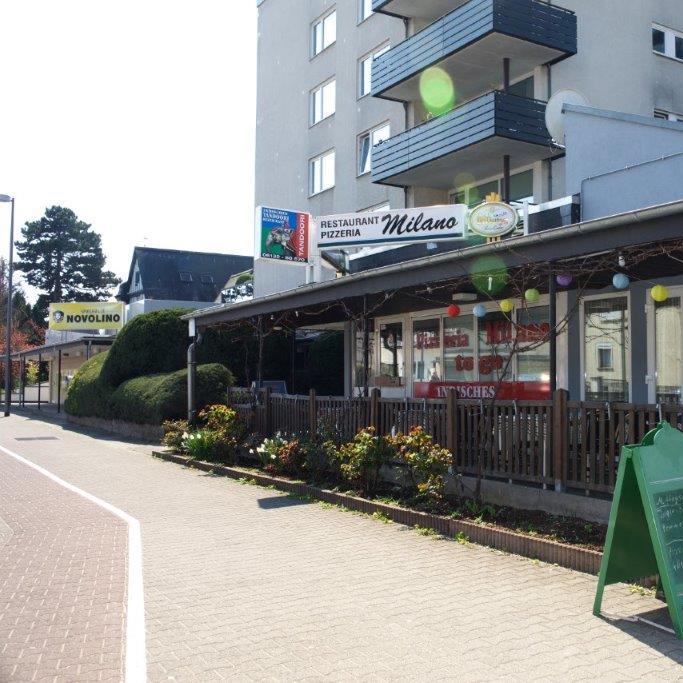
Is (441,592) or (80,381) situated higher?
(80,381)

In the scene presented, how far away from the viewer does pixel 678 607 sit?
16.9 ft

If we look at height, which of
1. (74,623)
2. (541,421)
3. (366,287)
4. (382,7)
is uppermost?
(382,7)

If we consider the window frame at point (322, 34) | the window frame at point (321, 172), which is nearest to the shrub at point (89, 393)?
the window frame at point (321, 172)

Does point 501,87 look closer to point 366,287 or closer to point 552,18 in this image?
point 552,18

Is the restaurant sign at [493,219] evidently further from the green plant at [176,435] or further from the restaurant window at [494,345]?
the green plant at [176,435]

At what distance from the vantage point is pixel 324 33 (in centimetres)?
2647

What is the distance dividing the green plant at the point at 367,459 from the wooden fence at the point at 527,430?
642mm

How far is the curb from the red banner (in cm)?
403

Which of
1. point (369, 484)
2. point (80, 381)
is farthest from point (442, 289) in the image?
point (80, 381)

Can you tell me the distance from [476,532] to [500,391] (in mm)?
7537

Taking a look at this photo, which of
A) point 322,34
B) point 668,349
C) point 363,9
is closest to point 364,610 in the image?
point 668,349

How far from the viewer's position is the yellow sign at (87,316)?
1666 inches

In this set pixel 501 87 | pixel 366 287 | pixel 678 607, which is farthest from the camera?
pixel 501 87

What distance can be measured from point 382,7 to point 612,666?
1954 centimetres
